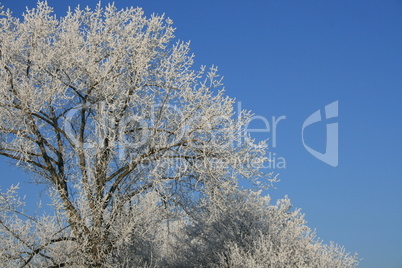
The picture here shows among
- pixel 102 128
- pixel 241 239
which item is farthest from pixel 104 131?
pixel 241 239

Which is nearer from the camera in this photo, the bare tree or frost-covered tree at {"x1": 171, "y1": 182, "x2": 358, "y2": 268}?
the bare tree

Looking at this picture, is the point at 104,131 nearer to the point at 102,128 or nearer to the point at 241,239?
the point at 102,128

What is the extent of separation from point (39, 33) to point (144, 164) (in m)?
5.01

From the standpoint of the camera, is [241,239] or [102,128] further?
[241,239]

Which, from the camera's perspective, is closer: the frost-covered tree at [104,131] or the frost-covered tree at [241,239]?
the frost-covered tree at [104,131]

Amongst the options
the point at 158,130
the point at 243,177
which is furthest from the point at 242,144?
the point at 158,130

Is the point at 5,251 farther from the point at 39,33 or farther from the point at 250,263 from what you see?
the point at 250,263

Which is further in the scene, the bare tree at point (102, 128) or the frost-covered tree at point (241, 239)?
the frost-covered tree at point (241, 239)

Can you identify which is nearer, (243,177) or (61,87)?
(61,87)

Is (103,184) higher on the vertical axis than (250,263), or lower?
higher

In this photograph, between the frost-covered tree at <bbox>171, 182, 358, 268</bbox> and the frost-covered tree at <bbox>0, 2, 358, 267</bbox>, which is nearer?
the frost-covered tree at <bbox>0, 2, 358, 267</bbox>

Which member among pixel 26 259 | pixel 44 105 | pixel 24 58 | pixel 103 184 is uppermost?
pixel 24 58

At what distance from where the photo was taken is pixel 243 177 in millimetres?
11781

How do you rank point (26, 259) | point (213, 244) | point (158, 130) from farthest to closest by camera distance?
point (213, 244) < point (158, 130) < point (26, 259)
